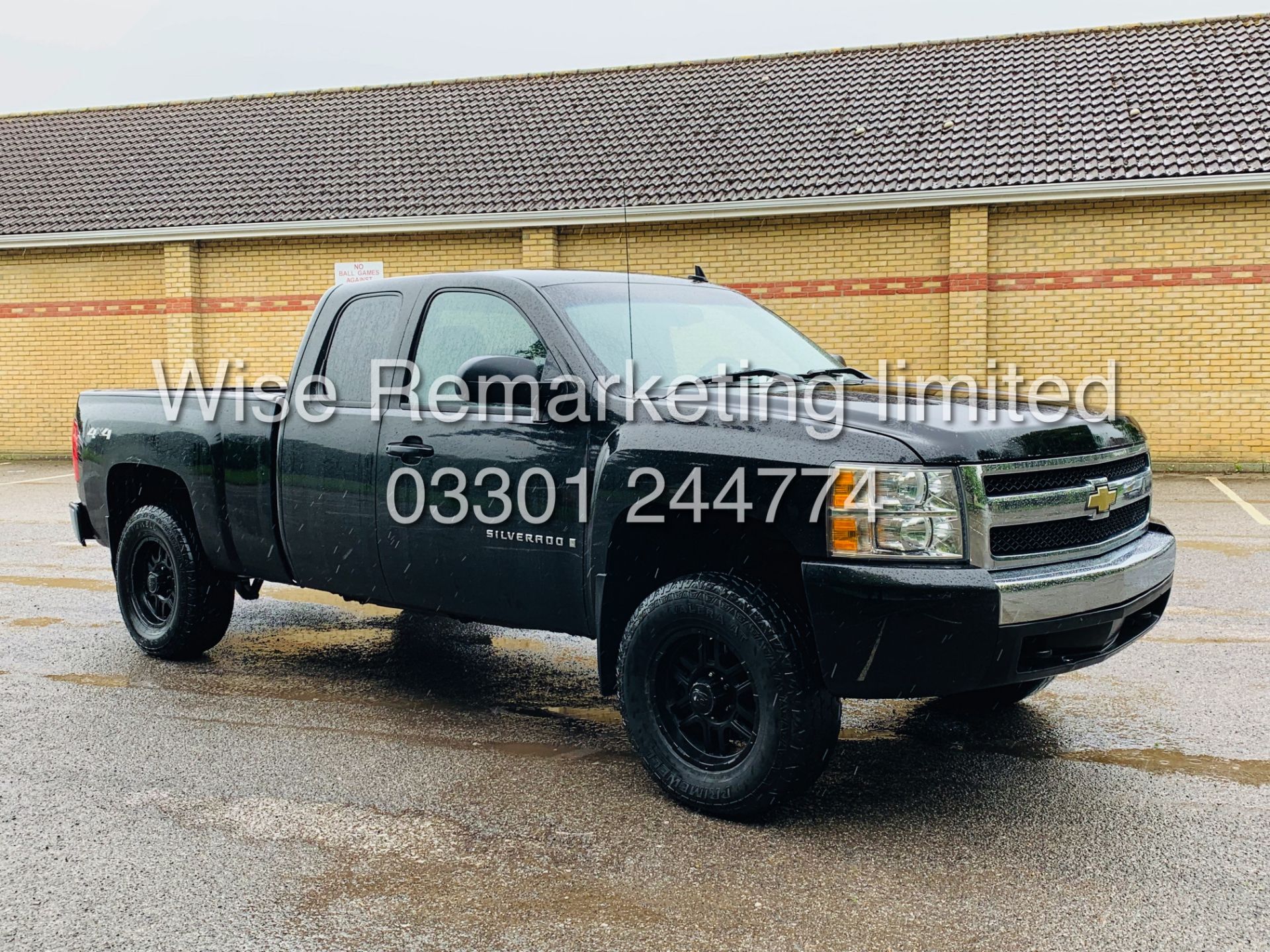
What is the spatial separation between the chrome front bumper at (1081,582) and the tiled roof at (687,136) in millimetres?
13074

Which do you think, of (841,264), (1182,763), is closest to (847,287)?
(841,264)

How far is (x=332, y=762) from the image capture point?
496 cm

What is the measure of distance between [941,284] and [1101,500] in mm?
13606

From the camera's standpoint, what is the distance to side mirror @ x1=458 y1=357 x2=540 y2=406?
4.73 metres

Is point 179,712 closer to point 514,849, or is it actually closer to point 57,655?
point 57,655

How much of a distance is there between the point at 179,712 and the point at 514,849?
7.79ft

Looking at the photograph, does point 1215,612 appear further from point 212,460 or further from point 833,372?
point 212,460

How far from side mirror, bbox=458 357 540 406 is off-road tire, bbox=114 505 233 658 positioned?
2.34m

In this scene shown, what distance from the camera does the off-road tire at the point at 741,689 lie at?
4062 mm

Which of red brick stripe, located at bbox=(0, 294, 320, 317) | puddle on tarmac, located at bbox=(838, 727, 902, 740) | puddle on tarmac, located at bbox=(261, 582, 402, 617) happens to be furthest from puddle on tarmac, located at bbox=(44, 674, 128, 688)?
red brick stripe, located at bbox=(0, 294, 320, 317)

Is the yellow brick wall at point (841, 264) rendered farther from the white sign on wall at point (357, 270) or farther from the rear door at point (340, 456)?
the rear door at point (340, 456)

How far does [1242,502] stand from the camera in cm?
1328

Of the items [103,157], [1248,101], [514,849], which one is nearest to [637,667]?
[514,849]

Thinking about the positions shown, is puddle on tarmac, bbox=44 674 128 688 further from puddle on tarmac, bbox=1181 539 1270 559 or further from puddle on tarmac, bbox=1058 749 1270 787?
puddle on tarmac, bbox=1181 539 1270 559
